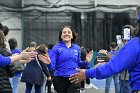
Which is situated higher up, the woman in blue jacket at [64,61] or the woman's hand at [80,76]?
the woman's hand at [80,76]

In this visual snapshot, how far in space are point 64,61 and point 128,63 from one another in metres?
4.08

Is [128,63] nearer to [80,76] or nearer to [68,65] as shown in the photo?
[80,76]

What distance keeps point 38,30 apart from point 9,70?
21533mm

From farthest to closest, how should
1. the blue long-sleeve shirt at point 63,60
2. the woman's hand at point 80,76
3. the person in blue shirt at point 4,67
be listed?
the blue long-sleeve shirt at point 63,60
the person in blue shirt at point 4,67
the woman's hand at point 80,76

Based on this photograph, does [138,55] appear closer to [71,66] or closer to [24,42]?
[71,66]

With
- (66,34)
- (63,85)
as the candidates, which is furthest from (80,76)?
(66,34)

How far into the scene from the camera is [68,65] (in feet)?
27.6

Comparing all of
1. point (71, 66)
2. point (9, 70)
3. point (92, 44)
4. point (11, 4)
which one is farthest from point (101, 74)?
point (11, 4)

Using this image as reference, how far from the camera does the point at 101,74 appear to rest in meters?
4.55

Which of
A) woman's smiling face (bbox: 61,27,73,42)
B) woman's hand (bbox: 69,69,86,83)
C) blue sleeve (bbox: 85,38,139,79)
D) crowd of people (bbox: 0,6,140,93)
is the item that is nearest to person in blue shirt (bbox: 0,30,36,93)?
crowd of people (bbox: 0,6,140,93)

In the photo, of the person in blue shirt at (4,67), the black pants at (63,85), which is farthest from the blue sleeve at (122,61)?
the black pants at (63,85)

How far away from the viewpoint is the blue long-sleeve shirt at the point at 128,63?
4.37m

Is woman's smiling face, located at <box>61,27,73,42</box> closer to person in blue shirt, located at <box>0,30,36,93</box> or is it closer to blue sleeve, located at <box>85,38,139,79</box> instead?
person in blue shirt, located at <box>0,30,36,93</box>

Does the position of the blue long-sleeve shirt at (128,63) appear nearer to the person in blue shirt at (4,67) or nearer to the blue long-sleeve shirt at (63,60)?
the person in blue shirt at (4,67)
